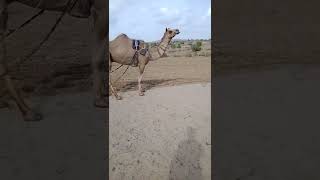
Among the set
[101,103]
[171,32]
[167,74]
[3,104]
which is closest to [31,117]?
[3,104]

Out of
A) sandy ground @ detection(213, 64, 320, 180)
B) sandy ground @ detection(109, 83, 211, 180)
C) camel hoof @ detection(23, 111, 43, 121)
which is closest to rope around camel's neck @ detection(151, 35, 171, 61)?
sandy ground @ detection(109, 83, 211, 180)

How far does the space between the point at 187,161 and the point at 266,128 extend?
105 centimetres

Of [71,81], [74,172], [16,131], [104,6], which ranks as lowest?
[74,172]

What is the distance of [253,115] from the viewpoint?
506cm

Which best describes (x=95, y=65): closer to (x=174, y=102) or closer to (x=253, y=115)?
(x=174, y=102)

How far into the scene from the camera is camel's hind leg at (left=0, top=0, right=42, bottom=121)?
4.69 m

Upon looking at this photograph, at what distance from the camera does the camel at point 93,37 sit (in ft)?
15.7

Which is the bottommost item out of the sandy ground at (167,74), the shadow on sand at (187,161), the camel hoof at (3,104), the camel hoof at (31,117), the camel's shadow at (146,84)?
the shadow on sand at (187,161)

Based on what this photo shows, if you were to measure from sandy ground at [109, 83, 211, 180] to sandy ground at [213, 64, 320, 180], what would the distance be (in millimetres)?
176

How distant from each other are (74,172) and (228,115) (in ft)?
6.44

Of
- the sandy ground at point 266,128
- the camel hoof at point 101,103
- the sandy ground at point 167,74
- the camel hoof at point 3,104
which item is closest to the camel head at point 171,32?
the sandy ground at point 266,128

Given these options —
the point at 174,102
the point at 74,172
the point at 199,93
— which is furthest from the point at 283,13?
the point at 74,172

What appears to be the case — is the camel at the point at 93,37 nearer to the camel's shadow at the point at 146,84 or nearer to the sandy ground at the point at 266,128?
the camel's shadow at the point at 146,84

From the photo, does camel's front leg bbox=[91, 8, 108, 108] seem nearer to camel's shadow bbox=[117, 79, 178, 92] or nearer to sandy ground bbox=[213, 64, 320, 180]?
camel's shadow bbox=[117, 79, 178, 92]
